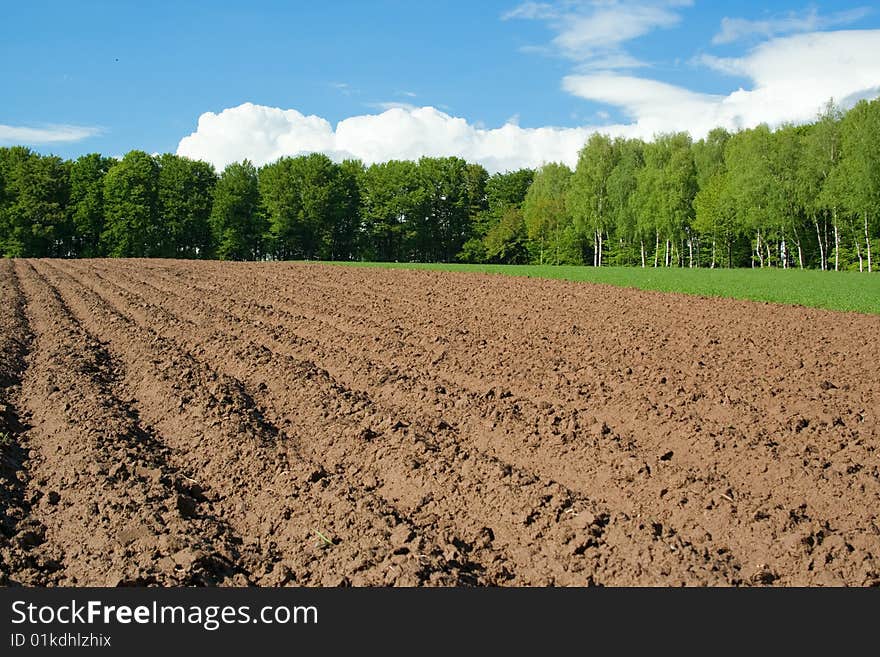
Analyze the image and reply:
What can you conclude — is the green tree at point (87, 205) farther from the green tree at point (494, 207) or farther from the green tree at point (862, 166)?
the green tree at point (862, 166)

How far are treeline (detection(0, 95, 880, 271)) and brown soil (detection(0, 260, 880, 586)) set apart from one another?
44.3 metres

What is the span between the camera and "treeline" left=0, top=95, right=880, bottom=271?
179ft

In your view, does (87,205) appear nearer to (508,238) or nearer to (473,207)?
(473,207)

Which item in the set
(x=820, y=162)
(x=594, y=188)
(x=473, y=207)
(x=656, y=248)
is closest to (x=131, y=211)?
(x=473, y=207)

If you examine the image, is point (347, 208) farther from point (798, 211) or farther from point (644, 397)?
point (644, 397)

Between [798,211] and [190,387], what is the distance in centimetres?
5288

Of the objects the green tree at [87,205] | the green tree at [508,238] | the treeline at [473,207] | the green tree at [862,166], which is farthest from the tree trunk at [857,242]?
the green tree at [87,205]

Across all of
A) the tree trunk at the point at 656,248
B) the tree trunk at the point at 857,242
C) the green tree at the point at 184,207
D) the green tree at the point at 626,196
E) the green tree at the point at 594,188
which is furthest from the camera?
the green tree at the point at 184,207

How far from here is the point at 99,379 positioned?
1107cm

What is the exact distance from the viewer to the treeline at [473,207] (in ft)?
179

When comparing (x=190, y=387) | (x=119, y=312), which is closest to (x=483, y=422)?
(x=190, y=387)

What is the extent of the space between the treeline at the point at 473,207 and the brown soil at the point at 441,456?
145 ft

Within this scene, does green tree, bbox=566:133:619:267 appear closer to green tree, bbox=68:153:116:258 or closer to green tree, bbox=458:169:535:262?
green tree, bbox=458:169:535:262

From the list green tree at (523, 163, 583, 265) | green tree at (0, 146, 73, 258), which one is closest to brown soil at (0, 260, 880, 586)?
green tree at (0, 146, 73, 258)
